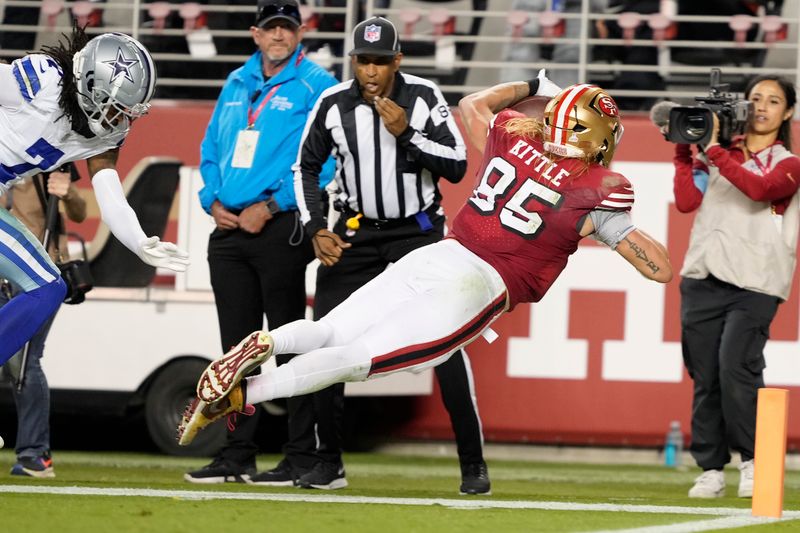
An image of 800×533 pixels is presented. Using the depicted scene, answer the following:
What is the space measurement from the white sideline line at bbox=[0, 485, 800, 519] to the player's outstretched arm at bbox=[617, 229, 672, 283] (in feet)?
2.77

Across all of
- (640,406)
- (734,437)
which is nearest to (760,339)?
(734,437)

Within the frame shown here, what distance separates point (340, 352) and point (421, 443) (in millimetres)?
3672

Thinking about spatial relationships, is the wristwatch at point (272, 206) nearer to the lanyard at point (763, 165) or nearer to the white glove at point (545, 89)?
the white glove at point (545, 89)

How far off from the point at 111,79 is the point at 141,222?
2.81 metres

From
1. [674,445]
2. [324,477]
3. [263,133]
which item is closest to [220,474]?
[324,477]

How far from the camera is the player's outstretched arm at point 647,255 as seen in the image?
484cm

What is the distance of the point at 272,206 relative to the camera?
19.9 feet

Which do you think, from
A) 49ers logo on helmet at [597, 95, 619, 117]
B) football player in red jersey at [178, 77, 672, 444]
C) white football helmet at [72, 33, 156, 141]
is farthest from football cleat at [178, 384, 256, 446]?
49ers logo on helmet at [597, 95, 619, 117]

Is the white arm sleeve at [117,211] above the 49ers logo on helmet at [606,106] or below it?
below

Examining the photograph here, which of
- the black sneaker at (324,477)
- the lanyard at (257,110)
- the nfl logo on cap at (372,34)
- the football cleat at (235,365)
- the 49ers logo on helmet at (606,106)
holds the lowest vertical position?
the black sneaker at (324,477)

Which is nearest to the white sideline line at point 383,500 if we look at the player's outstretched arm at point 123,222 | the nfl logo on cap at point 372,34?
the player's outstretched arm at point 123,222

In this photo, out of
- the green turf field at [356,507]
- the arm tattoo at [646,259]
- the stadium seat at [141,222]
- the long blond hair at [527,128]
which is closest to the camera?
the green turf field at [356,507]

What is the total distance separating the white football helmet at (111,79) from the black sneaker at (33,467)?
1727 millimetres

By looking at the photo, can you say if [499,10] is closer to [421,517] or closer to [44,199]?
[44,199]
